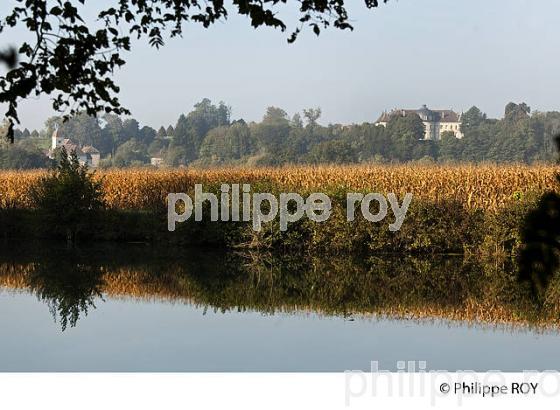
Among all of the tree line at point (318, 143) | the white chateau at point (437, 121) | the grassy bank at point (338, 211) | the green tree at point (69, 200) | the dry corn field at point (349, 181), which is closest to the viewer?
the grassy bank at point (338, 211)

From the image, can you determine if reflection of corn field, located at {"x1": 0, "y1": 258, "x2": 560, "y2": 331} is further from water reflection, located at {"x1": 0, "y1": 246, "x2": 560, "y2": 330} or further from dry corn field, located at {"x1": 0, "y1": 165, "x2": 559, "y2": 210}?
dry corn field, located at {"x1": 0, "y1": 165, "x2": 559, "y2": 210}

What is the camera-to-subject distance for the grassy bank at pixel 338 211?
22.7 m

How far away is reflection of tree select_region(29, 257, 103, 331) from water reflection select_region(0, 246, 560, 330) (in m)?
0.02

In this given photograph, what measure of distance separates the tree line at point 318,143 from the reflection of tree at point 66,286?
4242cm

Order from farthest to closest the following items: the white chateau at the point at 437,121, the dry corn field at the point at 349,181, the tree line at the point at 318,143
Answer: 1. the white chateau at the point at 437,121
2. the tree line at the point at 318,143
3. the dry corn field at the point at 349,181

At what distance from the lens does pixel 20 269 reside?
1950cm

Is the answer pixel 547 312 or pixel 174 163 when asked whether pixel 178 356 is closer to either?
pixel 547 312

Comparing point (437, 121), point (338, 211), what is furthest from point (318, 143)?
point (338, 211)

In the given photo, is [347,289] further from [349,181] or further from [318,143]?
[318,143]

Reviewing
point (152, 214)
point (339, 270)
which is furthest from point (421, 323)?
point (152, 214)

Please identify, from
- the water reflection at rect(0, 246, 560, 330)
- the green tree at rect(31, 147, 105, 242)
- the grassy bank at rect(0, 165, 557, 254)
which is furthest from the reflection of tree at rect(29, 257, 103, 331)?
the grassy bank at rect(0, 165, 557, 254)

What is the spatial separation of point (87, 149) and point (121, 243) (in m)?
56.9

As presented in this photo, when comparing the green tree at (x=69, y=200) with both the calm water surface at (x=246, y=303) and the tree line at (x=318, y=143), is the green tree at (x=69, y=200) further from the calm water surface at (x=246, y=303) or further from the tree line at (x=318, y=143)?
the tree line at (x=318, y=143)

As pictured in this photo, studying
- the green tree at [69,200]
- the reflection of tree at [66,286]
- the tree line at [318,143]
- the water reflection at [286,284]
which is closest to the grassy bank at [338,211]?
the green tree at [69,200]
